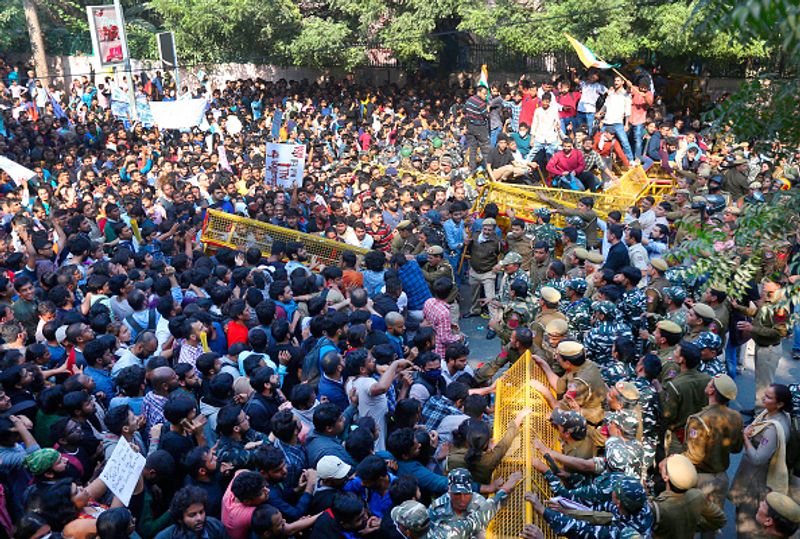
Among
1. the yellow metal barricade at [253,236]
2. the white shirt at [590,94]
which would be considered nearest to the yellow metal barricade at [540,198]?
the yellow metal barricade at [253,236]

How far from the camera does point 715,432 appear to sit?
6.14 metres

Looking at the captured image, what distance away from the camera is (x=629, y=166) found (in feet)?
52.9

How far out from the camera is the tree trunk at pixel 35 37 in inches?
1106

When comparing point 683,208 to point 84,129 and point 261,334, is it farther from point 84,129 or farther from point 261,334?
point 84,129

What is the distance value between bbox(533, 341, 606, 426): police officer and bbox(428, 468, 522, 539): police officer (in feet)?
5.70

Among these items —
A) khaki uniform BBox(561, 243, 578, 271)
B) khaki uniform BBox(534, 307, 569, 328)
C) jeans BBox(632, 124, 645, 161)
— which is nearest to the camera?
khaki uniform BBox(534, 307, 569, 328)

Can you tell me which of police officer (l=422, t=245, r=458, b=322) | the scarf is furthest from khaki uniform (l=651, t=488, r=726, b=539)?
police officer (l=422, t=245, r=458, b=322)

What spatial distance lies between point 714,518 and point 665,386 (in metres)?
1.19

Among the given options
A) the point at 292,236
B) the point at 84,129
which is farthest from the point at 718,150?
the point at 84,129

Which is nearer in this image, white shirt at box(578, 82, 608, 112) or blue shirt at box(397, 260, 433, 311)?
blue shirt at box(397, 260, 433, 311)

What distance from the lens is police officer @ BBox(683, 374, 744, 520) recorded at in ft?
20.1

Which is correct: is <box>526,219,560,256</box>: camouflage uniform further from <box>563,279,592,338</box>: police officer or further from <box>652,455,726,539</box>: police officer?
<box>652,455,726,539</box>: police officer

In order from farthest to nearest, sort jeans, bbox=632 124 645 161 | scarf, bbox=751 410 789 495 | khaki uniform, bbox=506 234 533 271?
jeans, bbox=632 124 645 161
khaki uniform, bbox=506 234 533 271
scarf, bbox=751 410 789 495

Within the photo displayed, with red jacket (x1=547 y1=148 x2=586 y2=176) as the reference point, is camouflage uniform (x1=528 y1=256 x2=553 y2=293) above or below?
below
